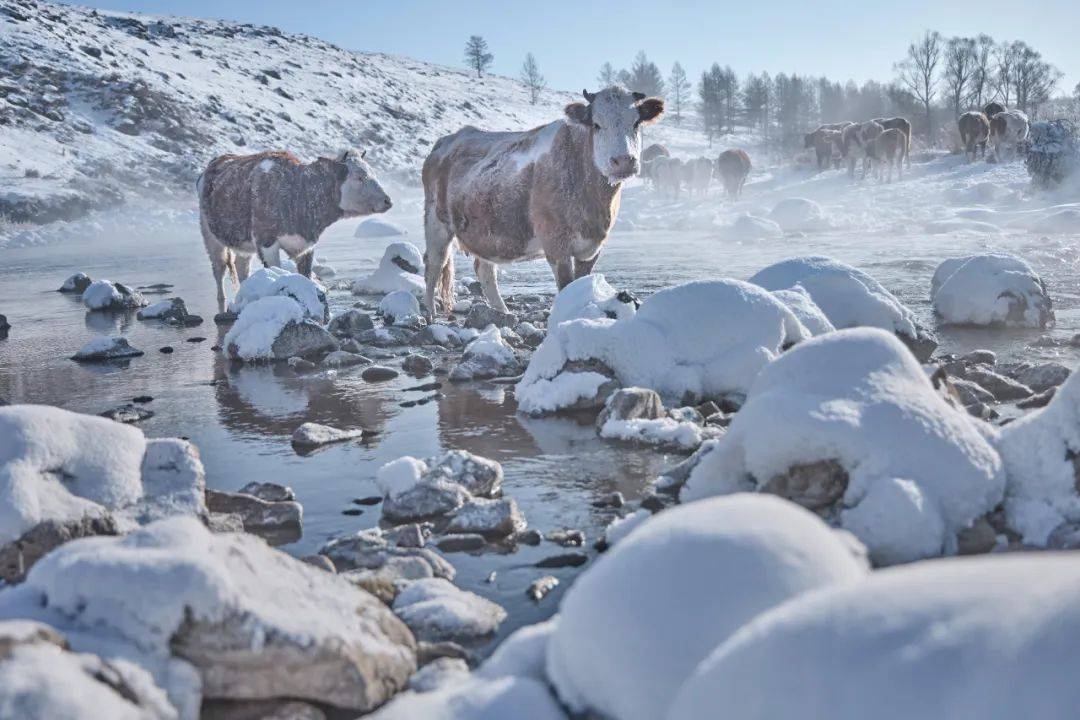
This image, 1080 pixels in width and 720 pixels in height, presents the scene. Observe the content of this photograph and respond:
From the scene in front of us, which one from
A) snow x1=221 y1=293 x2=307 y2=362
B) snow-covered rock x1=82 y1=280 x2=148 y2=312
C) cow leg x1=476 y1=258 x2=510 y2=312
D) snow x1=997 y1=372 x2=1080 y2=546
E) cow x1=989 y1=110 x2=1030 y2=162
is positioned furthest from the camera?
cow x1=989 y1=110 x2=1030 y2=162

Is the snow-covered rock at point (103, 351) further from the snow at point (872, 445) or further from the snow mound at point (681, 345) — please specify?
the snow at point (872, 445)

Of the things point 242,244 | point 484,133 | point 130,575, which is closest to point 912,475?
point 130,575

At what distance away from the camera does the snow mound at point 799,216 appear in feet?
68.9

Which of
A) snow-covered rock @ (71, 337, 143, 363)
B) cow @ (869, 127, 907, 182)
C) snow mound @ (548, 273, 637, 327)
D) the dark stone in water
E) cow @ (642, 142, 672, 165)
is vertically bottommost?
the dark stone in water

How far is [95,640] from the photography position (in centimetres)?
196

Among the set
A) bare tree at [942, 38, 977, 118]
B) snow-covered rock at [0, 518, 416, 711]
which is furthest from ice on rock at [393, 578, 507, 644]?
bare tree at [942, 38, 977, 118]

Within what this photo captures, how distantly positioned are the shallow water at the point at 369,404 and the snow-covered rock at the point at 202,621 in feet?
1.90

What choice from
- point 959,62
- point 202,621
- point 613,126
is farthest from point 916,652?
point 959,62

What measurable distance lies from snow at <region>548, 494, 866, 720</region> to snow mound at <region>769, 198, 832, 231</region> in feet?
64.8

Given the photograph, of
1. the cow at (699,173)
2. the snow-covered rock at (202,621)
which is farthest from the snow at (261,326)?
the cow at (699,173)

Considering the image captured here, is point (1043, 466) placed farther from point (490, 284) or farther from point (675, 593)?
point (490, 284)

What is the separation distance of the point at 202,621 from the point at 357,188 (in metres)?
9.18

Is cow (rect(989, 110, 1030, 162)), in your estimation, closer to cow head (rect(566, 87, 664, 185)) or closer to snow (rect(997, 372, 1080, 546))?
cow head (rect(566, 87, 664, 185))

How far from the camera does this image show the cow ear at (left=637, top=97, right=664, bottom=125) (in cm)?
755
